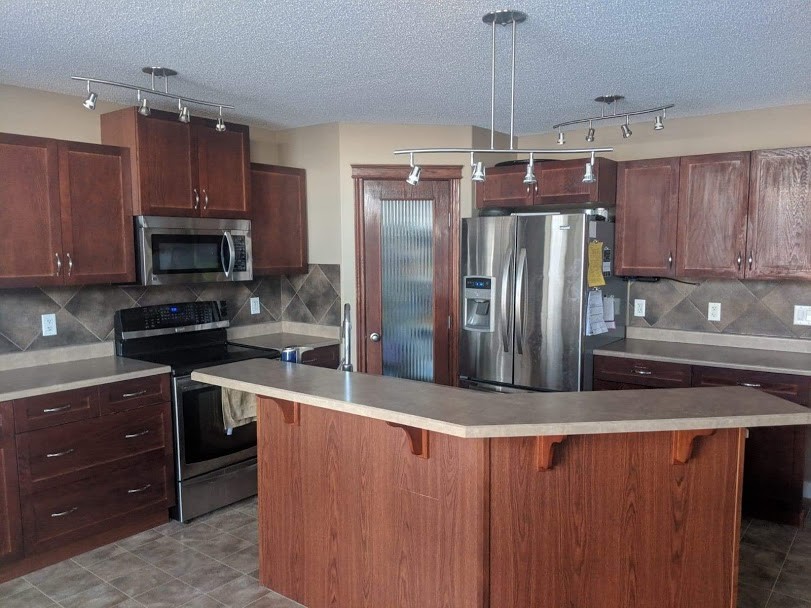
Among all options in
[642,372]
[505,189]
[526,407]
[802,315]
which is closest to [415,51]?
[526,407]

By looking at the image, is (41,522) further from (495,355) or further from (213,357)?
(495,355)

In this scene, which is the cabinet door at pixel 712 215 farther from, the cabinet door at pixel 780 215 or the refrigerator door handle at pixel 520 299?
the refrigerator door handle at pixel 520 299

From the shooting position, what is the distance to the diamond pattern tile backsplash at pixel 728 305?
12.5 feet

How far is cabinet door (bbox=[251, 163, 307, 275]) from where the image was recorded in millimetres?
4277

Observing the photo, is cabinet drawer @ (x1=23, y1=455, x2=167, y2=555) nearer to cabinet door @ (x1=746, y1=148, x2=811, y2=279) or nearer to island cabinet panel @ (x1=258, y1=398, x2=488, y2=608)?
island cabinet panel @ (x1=258, y1=398, x2=488, y2=608)

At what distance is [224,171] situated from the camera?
3.91 metres

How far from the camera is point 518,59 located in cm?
283

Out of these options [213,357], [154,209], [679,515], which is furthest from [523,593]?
[154,209]

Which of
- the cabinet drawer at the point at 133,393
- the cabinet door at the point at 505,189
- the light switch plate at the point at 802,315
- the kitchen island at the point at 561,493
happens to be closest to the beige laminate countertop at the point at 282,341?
the cabinet drawer at the point at 133,393

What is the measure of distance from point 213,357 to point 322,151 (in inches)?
64.1

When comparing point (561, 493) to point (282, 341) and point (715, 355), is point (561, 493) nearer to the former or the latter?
point (715, 355)

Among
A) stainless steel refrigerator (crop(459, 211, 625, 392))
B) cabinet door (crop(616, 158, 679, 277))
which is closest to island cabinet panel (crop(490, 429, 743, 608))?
stainless steel refrigerator (crop(459, 211, 625, 392))

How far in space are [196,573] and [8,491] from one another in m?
0.92

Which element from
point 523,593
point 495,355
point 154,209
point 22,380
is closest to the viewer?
point 523,593
